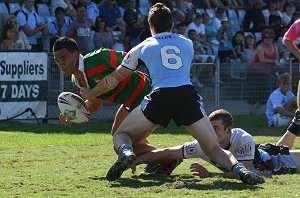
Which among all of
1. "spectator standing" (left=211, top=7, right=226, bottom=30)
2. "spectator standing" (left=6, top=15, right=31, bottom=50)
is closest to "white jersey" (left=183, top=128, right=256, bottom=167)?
"spectator standing" (left=6, top=15, right=31, bottom=50)

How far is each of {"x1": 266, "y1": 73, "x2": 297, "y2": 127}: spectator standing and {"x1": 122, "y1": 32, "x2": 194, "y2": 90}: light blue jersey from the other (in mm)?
8543

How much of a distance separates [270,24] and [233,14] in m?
1.19

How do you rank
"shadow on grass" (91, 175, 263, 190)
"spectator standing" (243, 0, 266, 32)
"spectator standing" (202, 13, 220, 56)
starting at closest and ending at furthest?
"shadow on grass" (91, 175, 263, 190) → "spectator standing" (202, 13, 220, 56) → "spectator standing" (243, 0, 266, 32)

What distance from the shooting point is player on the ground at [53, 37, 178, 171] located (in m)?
9.47

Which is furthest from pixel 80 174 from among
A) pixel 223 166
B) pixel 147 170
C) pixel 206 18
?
pixel 206 18

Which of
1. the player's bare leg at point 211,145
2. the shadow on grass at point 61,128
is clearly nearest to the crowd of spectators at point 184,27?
the shadow on grass at point 61,128

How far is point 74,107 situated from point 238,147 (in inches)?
75.4

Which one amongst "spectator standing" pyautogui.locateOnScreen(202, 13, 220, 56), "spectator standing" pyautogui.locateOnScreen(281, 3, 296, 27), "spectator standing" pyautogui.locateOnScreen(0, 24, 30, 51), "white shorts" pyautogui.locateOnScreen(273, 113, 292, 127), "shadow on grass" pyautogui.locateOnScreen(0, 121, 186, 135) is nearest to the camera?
"shadow on grass" pyautogui.locateOnScreen(0, 121, 186, 135)

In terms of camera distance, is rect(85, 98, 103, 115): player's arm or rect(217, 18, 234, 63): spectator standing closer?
rect(85, 98, 103, 115): player's arm

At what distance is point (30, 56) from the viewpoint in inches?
677

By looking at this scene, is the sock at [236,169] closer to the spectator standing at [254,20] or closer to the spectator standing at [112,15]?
the spectator standing at [112,15]

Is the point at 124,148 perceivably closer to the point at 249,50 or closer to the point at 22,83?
the point at 22,83

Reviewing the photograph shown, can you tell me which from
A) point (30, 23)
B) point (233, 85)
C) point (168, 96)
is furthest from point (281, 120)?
point (168, 96)

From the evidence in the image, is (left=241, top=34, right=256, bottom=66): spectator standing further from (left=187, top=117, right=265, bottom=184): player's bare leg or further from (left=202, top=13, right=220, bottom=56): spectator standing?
(left=187, top=117, right=265, bottom=184): player's bare leg
